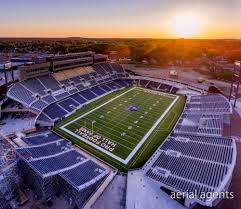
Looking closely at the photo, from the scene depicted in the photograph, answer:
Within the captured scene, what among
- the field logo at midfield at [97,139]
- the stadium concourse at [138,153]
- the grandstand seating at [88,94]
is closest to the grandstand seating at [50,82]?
the stadium concourse at [138,153]

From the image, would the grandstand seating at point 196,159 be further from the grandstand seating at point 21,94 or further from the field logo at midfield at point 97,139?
the grandstand seating at point 21,94

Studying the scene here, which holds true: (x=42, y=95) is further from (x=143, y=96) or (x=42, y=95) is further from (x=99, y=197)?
(x=99, y=197)

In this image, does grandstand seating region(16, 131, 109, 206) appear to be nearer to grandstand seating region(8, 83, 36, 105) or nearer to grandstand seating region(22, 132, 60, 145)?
grandstand seating region(22, 132, 60, 145)

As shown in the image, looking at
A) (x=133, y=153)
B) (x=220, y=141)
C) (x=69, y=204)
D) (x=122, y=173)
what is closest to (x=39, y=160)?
(x=69, y=204)

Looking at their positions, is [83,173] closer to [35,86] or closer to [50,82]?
[35,86]

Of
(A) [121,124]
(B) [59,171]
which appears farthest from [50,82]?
(B) [59,171]

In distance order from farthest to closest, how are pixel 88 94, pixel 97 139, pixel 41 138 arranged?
pixel 88 94 < pixel 97 139 < pixel 41 138
